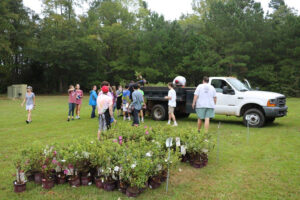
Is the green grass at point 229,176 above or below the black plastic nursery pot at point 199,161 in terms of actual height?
below

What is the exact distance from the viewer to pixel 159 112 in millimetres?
12891

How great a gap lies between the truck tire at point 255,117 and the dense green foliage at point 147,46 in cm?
2151

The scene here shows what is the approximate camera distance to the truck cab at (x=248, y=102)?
1050cm

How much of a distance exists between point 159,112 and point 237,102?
3794mm

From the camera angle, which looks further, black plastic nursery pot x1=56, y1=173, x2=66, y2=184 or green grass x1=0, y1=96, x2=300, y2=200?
black plastic nursery pot x1=56, y1=173, x2=66, y2=184

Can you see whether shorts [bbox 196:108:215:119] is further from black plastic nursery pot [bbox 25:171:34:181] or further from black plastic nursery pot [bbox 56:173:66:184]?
black plastic nursery pot [bbox 25:171:34:181]

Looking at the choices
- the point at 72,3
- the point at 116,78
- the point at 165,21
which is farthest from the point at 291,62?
the point at 72,3

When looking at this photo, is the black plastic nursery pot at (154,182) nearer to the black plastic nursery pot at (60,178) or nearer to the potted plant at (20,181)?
the black plastic nursery pot at (60,178)

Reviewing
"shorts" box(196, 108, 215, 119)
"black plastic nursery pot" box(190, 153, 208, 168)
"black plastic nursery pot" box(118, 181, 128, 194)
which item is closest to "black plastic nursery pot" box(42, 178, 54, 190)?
"black plastic nursery pot" box(118, 181, 128, 194)

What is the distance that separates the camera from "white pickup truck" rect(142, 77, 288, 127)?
10.5 metres

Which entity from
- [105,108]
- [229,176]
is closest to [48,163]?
[105,108]

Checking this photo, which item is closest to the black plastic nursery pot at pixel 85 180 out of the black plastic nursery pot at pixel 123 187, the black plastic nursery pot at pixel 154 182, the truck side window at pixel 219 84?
the black plastic nursery pot at pixel 123 187

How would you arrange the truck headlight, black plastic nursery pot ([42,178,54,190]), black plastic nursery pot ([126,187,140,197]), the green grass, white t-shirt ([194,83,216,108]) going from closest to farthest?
black plastic nursery pot ([126,187,140,197]), the green grass, black plastic nursery pot ([42,178,54,190]), white t-shirt ([194,83,216,108]), the truck headlight

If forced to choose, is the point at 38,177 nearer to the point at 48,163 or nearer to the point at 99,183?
the point at 48,163
